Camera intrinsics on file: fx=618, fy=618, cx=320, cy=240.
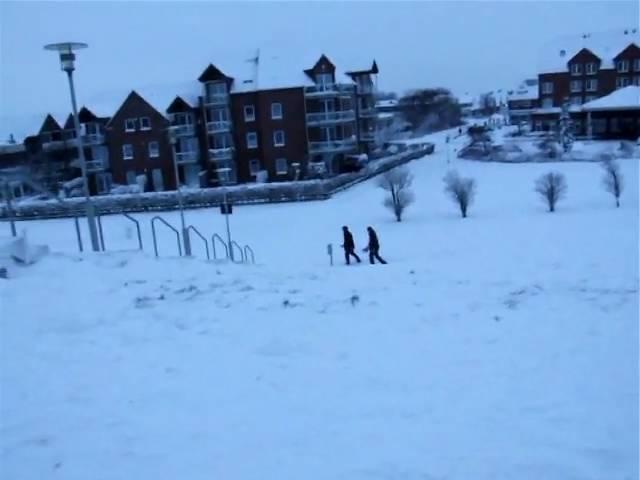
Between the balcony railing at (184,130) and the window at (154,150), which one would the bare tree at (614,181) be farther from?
the window at (154,150)

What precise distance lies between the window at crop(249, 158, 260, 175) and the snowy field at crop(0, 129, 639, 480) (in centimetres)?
3490

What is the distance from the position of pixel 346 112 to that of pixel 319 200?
14202 millimetres

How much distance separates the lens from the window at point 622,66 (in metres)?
70.9

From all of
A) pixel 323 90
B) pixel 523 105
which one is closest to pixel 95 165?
pixel 323 90

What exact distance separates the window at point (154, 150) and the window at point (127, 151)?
1.49 m

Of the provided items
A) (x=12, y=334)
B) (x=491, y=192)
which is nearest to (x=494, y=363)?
(x=12, y=334)

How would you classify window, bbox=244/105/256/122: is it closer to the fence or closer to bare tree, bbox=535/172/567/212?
the fence

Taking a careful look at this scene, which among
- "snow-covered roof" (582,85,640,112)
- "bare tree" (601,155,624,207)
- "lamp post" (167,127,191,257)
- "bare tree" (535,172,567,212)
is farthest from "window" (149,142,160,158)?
"snow-covered roof" (582,85,640,112)

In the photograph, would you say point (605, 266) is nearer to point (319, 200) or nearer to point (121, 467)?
point (121, 467)

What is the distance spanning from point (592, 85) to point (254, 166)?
47.1 metres

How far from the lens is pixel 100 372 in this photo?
6.55 metres

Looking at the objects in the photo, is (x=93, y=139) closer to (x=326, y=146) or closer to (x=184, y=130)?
(x=184, y=130)

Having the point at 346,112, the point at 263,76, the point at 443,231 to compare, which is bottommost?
the point at 443,231

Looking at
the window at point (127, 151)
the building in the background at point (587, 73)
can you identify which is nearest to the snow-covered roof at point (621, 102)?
the building in the background at point (587, 73)
